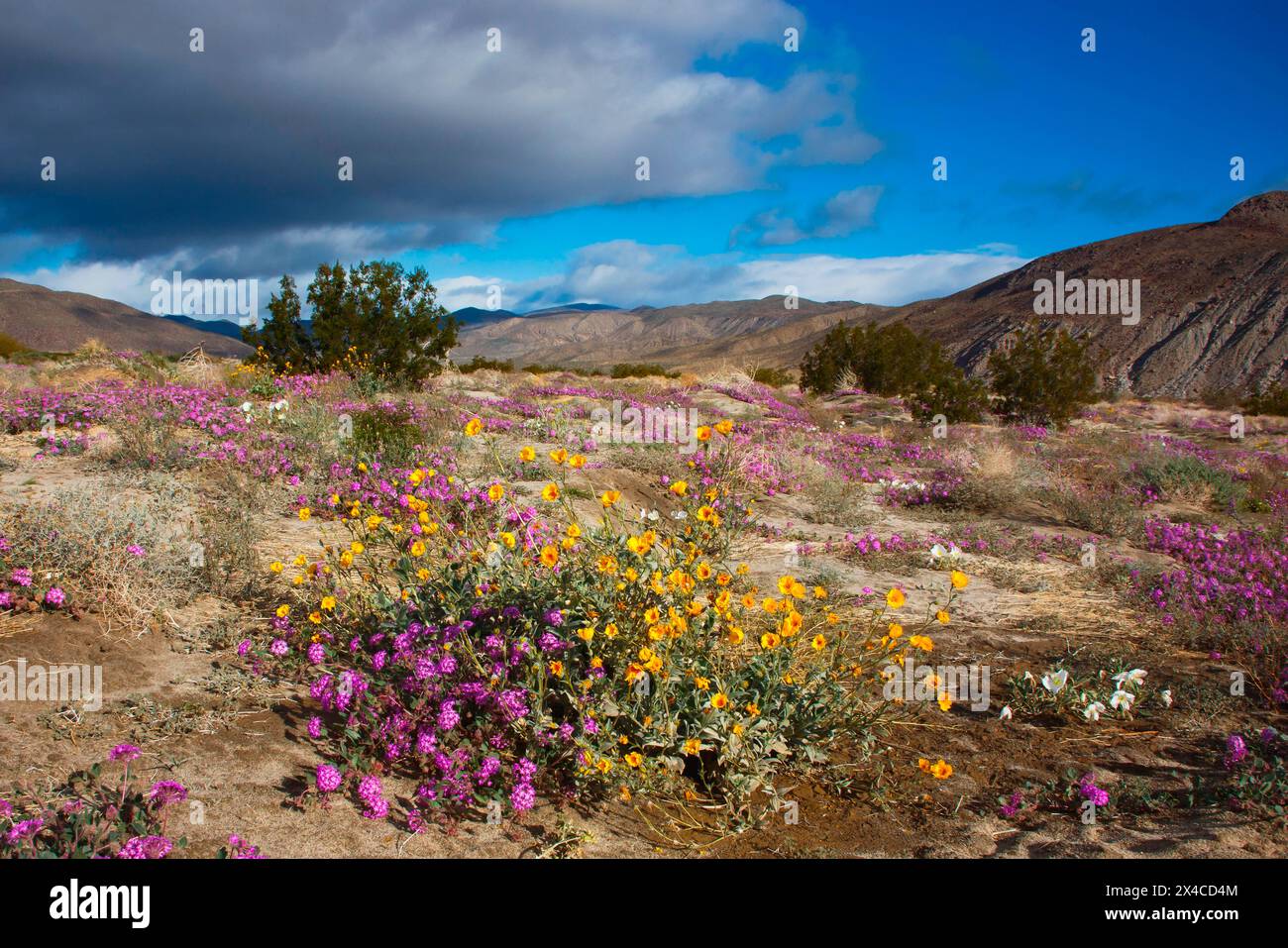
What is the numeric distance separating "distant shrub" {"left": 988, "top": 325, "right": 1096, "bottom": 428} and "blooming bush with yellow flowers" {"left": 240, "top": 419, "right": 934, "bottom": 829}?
17268 mm

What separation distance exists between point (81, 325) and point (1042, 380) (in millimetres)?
121325

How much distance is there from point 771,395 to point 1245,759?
17.8 m

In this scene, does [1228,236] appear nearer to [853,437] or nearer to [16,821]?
[853,437]

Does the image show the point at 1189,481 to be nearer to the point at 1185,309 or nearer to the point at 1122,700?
the point at 1122,700

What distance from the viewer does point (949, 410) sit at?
18.1 meters

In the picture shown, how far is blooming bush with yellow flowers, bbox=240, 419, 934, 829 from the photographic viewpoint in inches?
113

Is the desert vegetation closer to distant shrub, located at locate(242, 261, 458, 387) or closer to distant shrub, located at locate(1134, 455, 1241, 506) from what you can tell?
distant shrub, located at locate(1134, 455, 1241, 506)

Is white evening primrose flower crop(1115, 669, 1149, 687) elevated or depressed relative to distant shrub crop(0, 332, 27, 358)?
depressed

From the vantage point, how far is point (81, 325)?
104 meters

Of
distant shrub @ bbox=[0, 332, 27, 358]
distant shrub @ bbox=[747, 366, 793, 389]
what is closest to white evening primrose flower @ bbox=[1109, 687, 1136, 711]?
distant shrub @ bbox=[747, 366, 793, 389]
